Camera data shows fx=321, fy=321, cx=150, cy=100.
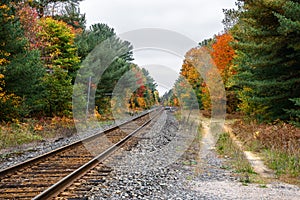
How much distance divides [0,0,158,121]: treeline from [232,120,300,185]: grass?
1076cm

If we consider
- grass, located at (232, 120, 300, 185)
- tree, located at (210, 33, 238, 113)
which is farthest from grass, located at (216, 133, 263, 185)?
tree, located at (210, 33, 238, 113)

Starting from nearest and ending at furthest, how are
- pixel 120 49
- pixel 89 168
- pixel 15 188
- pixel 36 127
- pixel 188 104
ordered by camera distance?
pixel 15 188, pixel 89 168, pixel 36 127, pixel 120 49, pixel 188 104

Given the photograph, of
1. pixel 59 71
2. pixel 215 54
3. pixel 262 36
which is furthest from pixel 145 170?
pixel 215 54

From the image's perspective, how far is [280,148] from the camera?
36.0ft

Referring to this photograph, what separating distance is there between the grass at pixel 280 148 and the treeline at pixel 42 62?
35.3 feet

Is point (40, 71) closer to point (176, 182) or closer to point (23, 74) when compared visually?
point (23, 74)

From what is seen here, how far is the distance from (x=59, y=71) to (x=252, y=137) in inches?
554

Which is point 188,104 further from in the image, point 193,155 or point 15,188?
point 15,188

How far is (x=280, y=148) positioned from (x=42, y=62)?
14.9 metres

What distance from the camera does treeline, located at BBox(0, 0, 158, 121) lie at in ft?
49.0

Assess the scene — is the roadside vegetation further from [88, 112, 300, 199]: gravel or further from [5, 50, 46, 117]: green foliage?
[5, 50, 46, 117]: green foliage

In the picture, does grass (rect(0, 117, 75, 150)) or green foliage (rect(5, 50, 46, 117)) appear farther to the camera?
green foliage (rect(5, 50, 46, 117))

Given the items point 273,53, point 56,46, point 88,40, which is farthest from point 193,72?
point 273,53

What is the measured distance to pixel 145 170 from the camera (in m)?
8.57
